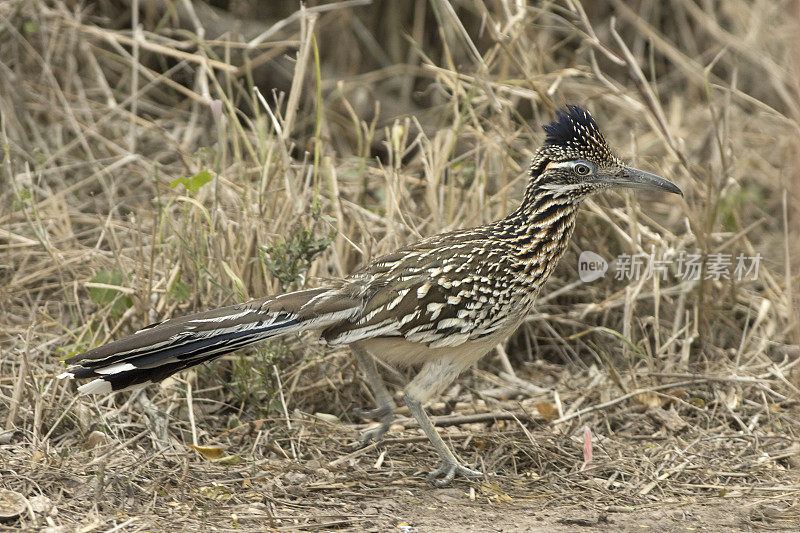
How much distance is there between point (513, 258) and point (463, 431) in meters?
1.04

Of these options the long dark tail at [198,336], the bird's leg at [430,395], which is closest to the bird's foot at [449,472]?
the bird's leg at [430,395]

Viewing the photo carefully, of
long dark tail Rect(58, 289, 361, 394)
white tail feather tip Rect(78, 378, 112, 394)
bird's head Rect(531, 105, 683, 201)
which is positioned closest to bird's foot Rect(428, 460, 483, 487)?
long dark tail Rect(58, 289, 361, 394)

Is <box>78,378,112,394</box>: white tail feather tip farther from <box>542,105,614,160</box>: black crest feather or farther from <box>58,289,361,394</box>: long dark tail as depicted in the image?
<box>542,105,614,160</box>: black crest feather

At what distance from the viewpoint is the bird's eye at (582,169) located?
4.34 metres

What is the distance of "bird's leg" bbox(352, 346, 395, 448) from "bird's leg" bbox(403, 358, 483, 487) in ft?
0.62

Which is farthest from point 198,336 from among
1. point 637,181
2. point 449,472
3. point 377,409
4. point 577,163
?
point 637,181

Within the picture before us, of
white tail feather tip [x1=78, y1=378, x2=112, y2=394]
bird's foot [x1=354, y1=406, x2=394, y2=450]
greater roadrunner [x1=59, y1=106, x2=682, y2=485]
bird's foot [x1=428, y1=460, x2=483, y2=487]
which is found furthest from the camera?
bird's foot [x1=354, y1=406, x2=394, y2=450]

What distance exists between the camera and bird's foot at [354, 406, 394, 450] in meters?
4.33

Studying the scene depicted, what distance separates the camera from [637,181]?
4445mm

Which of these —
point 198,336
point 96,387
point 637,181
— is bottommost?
point 96,387

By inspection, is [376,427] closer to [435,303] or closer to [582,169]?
[435,303]

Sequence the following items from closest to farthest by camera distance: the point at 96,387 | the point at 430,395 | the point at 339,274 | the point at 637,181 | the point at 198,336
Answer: the point at 96,387, the point at 198,336, the point at 430,395, the point at 637,181, the point at 339,274

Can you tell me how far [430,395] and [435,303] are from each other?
441 mm

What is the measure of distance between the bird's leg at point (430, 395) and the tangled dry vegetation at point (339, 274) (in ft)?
0.35
